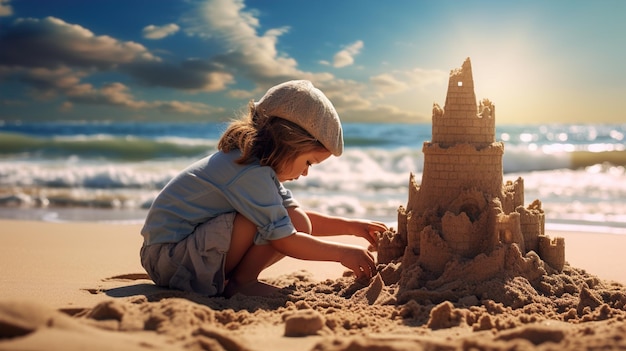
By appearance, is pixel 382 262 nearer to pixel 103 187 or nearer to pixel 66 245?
pixel 66 245

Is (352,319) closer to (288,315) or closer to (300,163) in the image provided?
(288,315)

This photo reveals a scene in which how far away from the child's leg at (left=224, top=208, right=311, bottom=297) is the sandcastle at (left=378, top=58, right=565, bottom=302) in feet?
2.18

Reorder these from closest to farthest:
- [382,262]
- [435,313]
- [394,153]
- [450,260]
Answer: [435,313], [450,260], [382,262], [394,153]

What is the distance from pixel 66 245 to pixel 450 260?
4026 mm

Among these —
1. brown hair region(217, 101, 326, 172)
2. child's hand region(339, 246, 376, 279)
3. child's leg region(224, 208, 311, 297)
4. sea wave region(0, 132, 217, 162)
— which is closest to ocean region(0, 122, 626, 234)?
sea wave region(0, 132, 217, 162)

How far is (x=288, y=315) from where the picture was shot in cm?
312

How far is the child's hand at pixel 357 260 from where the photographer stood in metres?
3.68

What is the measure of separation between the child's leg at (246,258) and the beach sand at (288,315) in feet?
0.63

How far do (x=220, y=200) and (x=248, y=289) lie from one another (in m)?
0.52

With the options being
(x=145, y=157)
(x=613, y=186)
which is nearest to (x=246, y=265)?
(x=613, y=186)

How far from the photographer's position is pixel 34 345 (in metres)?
2.14

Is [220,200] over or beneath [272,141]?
beneath

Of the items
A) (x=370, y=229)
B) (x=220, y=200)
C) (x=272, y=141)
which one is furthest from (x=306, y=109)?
(x=370, y=229)

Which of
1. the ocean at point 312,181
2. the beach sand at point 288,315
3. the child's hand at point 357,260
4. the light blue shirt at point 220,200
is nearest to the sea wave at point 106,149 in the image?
the ocean at point 312,181
